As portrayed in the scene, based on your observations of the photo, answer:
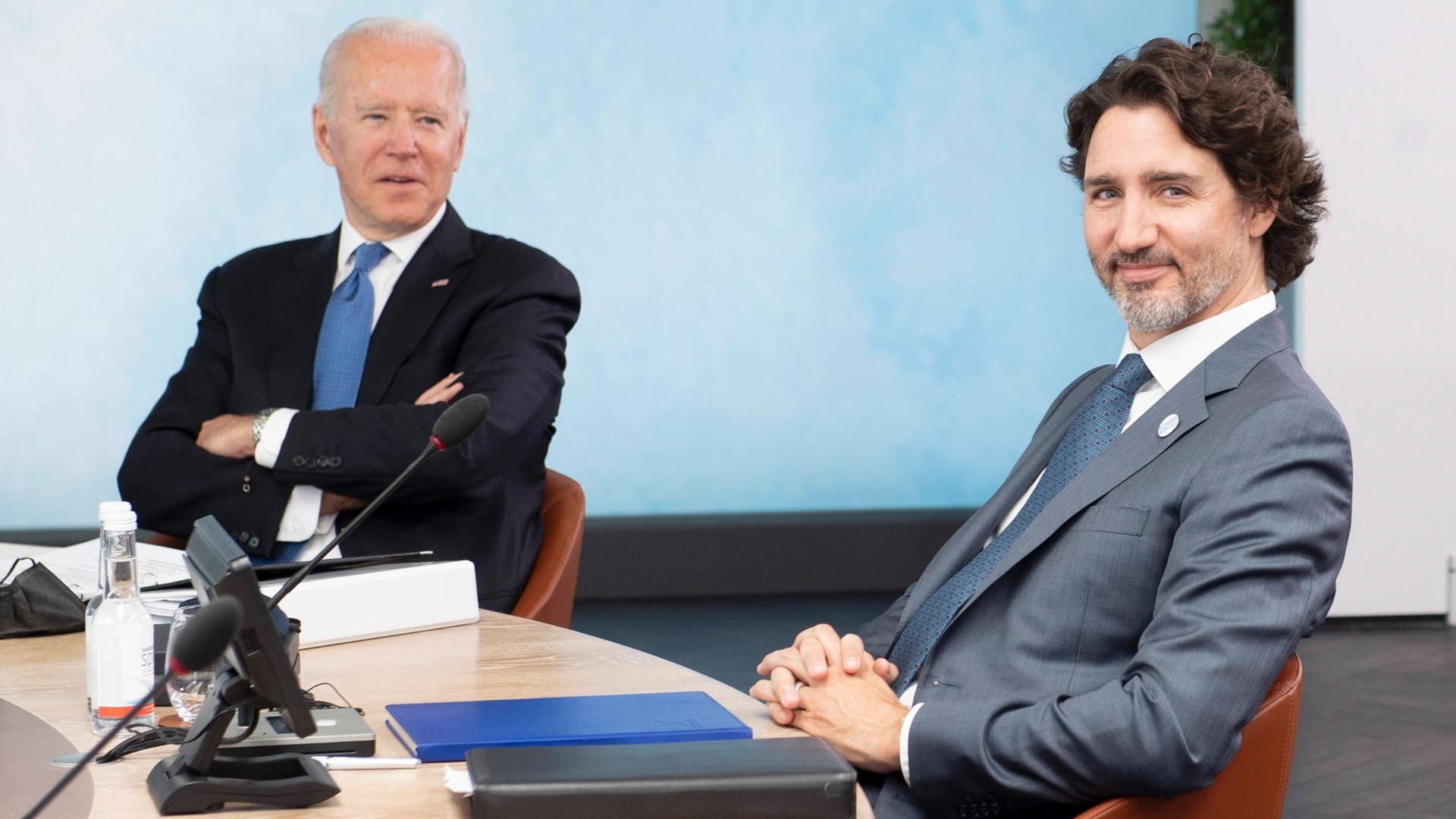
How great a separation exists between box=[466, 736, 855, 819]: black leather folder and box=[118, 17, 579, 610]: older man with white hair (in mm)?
1577

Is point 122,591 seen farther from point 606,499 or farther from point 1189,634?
point 606,499

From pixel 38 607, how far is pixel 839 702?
1205 mm

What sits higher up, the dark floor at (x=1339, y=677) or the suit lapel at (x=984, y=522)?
the suit lapel at (x=984, y=522)

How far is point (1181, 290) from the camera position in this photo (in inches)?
76.7

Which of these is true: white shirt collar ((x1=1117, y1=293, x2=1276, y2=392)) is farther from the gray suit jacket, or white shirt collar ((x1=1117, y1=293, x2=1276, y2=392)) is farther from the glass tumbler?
the glass tumbler

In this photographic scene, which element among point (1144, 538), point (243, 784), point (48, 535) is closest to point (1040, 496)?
point (1144, 538)

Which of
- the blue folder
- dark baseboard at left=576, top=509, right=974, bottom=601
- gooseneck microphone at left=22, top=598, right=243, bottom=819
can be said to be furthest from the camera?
dark baseboard at left=576, top=509, right=974, bottom=601

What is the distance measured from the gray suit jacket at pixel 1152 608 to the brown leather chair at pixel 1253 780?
0.9 inches

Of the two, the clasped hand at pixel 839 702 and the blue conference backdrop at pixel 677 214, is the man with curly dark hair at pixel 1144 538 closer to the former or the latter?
the clasped hand at pixel 839 702

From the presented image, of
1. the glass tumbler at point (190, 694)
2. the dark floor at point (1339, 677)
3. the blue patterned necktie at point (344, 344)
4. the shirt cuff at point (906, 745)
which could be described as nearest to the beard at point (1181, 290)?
the shirt cuff at point (906, 745)

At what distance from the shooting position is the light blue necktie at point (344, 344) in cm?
323

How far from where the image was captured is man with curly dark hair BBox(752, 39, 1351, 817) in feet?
5.05

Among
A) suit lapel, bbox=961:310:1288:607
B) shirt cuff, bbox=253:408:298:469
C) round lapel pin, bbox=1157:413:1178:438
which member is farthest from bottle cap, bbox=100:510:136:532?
shirt cuff, bbox=253:408:298:469

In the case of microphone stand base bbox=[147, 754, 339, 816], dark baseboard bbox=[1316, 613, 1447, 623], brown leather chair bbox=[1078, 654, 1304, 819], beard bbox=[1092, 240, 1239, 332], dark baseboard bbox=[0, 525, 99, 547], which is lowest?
dark baseboard bbox=[1316, 613, 1447, 623]
